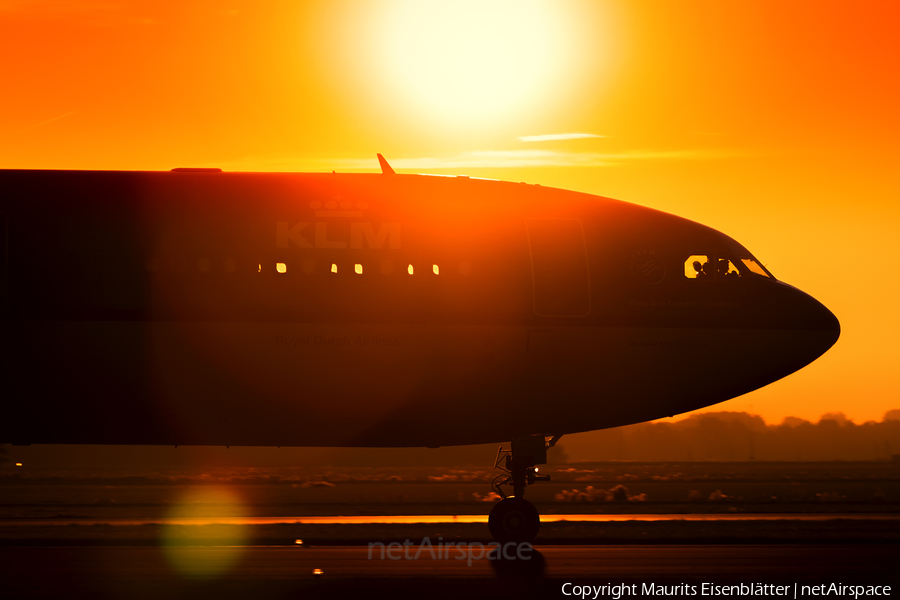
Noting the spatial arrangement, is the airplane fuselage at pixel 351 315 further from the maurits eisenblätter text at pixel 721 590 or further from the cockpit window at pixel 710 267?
the maurits eisenblätter text at pixel 721 590

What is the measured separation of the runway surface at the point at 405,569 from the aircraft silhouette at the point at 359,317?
73.5 inches

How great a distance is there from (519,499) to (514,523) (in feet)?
1.50

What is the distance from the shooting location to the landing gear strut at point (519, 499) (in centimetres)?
1792

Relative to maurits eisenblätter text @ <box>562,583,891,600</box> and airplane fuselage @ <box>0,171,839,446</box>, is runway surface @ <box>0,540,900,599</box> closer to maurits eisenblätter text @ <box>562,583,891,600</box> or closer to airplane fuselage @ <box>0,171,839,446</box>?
maurits eisenblätter text @ <box>562,583,891,600</box>

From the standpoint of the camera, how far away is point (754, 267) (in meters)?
Answer: 18.8

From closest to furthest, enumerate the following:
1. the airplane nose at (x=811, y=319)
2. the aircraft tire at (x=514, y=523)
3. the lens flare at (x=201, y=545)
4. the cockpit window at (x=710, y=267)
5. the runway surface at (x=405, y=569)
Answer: the runway surface at (x=405, y=569)
the lens flare at (x=201, y=545)
the aircraft tire at (x=514, y=523)
the airplane nose at (x=811, y=319)
the cockpit window at (x=710, y=267)

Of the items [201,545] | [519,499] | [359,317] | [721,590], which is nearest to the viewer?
[721,590]

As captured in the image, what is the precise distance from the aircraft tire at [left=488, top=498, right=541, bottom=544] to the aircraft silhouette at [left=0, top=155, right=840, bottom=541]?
42 millimetres

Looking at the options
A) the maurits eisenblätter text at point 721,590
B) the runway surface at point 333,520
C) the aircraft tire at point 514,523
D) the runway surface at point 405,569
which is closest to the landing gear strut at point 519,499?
the aircraft tire at point 514,523

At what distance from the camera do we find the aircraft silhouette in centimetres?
1623

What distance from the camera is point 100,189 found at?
1716 centimetres

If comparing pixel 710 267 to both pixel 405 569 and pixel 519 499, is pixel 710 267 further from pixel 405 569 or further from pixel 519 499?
pixel 405 569

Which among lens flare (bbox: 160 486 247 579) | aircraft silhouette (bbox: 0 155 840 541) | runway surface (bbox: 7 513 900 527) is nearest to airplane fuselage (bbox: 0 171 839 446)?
aircraft silhouette (bbox: 0 155 840 541)

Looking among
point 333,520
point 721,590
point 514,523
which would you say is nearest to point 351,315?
point 514,523
